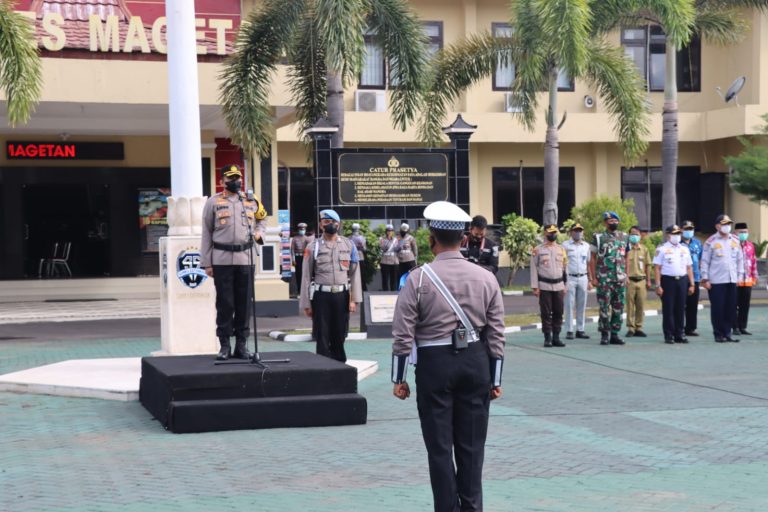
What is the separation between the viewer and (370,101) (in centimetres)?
3575

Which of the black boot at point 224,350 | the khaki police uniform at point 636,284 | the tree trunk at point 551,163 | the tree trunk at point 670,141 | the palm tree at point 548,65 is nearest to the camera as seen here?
the black boot at point 224,350

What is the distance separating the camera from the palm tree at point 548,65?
23922 mm

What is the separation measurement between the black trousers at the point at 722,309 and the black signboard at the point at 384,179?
466 centimetres

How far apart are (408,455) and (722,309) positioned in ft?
33.7

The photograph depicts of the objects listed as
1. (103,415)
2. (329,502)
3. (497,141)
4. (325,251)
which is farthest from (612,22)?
(329,502)

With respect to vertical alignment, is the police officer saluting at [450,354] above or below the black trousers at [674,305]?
above

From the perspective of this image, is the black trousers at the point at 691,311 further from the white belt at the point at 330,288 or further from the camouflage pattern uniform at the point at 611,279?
the white belt at the point at 330,288

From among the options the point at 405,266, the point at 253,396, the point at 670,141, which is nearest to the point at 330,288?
the point at 253,396

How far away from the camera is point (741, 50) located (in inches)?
1469

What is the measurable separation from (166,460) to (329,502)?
196 centimetres

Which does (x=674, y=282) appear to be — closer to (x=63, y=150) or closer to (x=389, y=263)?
(x=389, y=263)

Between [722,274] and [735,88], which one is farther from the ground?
[735,88]

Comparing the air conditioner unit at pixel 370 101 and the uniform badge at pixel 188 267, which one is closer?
the uniform badge at pixel 188 267

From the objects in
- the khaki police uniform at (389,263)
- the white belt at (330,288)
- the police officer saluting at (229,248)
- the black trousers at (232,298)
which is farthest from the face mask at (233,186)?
the khaki police uniform at (389,263)
